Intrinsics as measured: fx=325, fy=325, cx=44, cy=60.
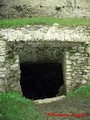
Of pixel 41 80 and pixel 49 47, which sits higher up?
pixel 49 47

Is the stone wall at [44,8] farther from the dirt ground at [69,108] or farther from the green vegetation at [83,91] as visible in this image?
the dirt ground at [69,108]

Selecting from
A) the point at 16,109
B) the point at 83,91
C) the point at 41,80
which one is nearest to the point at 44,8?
the point at 41,80

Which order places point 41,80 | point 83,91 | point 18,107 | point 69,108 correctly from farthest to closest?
point 41,80 < point 83,91 < point 69,108 < point 18,107

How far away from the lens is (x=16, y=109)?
7.91m

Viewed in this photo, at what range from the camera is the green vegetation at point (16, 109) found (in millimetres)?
7527

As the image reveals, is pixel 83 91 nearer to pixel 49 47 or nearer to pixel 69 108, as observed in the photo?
pixel 69 108

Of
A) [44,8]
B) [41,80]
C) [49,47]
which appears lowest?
[41,80]

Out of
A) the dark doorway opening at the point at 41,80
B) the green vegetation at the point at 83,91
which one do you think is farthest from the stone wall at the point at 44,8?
the green vegetation at the point at 83,91

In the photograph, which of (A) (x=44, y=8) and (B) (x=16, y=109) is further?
(A) (x=44, y=8)

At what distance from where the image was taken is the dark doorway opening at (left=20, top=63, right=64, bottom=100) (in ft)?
39.2

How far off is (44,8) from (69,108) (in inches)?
185

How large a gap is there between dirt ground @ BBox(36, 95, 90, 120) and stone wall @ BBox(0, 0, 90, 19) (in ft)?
12.7

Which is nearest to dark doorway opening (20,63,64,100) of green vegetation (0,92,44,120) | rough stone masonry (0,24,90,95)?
rough stone masonry (0,24,90,95)

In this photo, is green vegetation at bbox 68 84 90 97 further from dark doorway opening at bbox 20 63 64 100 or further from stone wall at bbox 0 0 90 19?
stone wall at bbox 0 0 90 19
